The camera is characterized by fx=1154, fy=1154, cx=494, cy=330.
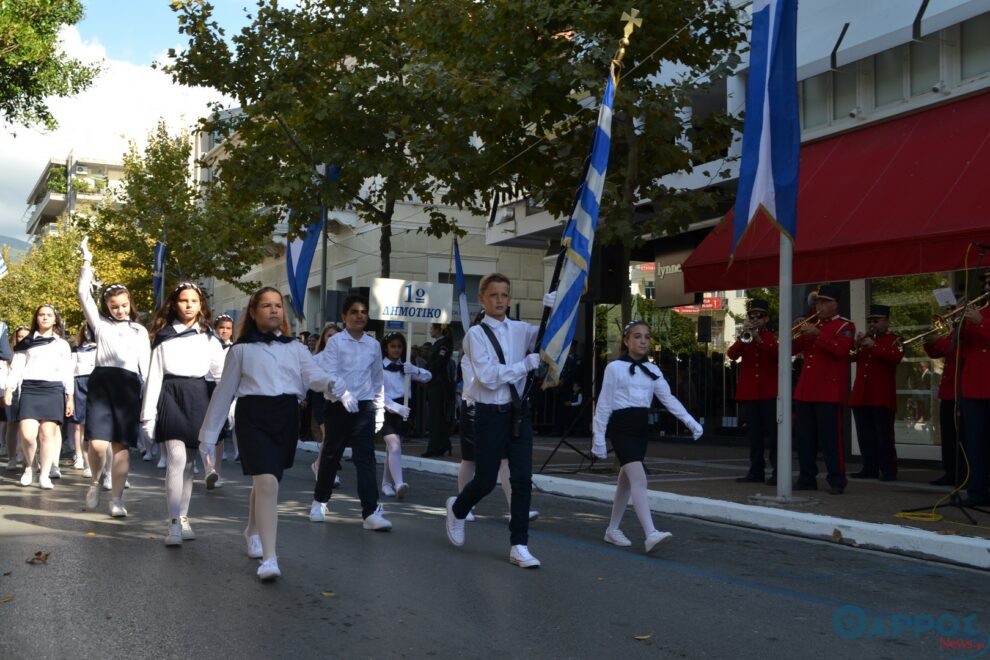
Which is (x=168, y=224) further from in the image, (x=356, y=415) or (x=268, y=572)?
(x=268, y=572)

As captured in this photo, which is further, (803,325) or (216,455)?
(216,455)

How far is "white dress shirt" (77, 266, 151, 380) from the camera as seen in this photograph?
9484 millimetres

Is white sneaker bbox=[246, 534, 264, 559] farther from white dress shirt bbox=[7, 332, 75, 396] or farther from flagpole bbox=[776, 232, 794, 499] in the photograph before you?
white dress shirt bbox=[7, 332, 75, 396]

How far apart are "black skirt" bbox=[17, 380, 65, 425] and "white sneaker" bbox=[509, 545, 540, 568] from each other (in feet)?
22.8

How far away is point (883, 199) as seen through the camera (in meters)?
12.6

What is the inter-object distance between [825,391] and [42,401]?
8.30 metres

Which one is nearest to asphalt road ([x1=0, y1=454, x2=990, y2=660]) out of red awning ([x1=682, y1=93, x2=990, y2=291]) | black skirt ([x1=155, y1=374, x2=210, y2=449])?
black skirt ([x1=155, y1=374, x2=210, y2=449])

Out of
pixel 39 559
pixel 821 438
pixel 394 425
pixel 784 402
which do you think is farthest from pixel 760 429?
pixel 39 559

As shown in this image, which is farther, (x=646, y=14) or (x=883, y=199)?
(x=646, y=14)

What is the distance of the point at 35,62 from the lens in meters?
21.0

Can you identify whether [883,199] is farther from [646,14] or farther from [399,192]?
[399,192]

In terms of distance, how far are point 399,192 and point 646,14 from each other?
240 inches

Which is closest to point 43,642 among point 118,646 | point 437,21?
point 118,646

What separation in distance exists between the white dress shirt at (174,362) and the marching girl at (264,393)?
1.30 m
